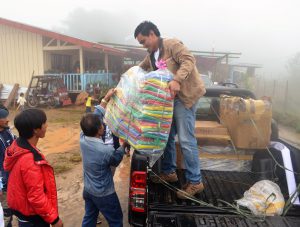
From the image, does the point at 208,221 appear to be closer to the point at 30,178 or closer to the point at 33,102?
the point at 30,178

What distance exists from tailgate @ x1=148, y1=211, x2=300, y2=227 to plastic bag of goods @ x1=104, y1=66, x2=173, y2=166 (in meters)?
0.50

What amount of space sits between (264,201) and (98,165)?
1483 millimetres

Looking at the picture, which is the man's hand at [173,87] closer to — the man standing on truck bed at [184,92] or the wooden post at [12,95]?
the man standing on truck bed at [184,92]

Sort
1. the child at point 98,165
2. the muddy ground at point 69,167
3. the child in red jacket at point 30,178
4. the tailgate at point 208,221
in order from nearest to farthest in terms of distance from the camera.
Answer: the child in red jacket at point 30,178
the tailgate at point 208,221
the child at point 98,165
the muddy ground at point 69,167

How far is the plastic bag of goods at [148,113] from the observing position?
260 centimetres

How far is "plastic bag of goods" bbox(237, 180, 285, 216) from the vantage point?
2.65m

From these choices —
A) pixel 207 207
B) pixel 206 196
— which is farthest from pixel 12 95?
pixel 207 207

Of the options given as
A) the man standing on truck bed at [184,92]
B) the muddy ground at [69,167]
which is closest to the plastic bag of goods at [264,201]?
the man standing on truck bed at [184,92]

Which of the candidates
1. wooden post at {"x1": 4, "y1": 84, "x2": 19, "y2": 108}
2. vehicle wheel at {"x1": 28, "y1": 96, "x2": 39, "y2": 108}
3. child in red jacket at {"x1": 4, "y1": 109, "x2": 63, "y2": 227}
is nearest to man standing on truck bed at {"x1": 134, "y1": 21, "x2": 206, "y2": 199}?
child in red jacket at {"x1": 4, "y1": 109, "x2": 63, "y2": 227}

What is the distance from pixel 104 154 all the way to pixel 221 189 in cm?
122

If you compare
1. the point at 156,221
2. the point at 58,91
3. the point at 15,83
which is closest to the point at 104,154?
the point at 156,221

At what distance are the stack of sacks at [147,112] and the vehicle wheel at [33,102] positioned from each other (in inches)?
499

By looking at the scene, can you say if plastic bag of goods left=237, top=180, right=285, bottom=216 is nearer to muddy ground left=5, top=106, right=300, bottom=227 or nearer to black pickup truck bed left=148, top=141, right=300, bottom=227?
black pickup truck bed left=148, top=141, right=300, bottom=227

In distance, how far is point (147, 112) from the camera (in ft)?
8.48
